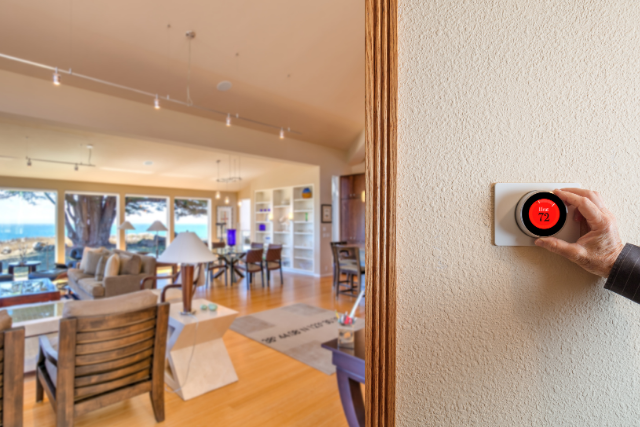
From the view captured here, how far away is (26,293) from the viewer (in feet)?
14.8

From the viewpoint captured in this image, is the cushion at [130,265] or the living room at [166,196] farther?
the cushion at [130,265]

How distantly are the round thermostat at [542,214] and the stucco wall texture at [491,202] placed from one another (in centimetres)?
4

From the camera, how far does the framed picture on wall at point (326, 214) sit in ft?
26.1

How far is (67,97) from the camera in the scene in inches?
163

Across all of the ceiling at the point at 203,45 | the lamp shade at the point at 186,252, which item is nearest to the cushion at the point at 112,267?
the ceiling at the point at 203,45

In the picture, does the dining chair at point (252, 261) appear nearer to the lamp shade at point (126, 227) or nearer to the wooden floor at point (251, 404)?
the wooden floor at point (251, 404)

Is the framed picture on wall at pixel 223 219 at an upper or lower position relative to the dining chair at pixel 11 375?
upper

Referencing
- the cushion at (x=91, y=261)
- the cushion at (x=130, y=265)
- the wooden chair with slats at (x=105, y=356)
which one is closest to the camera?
the wooden chair with slats at (x=105, y=356)

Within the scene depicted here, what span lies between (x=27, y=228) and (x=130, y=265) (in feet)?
15.8

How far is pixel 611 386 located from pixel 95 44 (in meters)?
4.84

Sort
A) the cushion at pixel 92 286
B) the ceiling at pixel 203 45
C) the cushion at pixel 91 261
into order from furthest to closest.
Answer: the cushion at pixel 91 261 < the cushion at pixel 92 286 < the ceiling at pixel 203 45

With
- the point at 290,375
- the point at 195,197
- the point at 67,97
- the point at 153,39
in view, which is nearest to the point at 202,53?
the point at 153,39

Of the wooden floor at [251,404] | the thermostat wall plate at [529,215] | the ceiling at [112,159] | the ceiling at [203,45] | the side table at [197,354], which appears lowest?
the wooden floor at [251,404]

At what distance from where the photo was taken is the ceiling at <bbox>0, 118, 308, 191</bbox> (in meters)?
6.04
